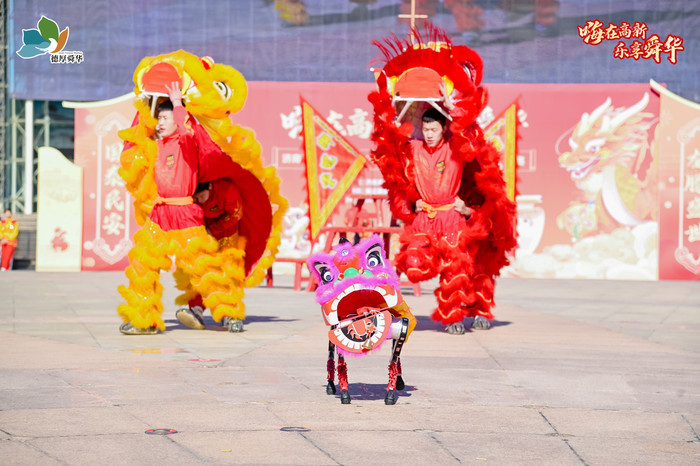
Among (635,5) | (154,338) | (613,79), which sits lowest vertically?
(154,338)

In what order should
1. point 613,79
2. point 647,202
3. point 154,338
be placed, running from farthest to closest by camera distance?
point 613,79, point 647,202, point 154,338

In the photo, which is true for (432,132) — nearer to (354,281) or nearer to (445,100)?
(445,100)

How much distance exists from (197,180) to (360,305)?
3371 millimetres

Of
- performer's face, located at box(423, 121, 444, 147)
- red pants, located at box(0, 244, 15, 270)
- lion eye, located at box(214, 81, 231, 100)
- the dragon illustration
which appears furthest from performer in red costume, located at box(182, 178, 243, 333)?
red pants, located at box(0, 244, 15, 270)

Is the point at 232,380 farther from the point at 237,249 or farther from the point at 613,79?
the point at 613,79

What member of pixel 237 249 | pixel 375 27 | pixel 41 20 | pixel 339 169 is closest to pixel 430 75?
pixel 237 249

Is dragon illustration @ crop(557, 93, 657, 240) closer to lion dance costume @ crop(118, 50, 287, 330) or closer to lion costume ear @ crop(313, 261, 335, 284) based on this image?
lion dance costume @ crop(118, 50, 287, 330)

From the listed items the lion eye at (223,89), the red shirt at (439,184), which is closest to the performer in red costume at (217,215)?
the lion eye at (223,89)

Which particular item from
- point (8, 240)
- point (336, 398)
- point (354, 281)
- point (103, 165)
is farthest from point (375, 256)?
point (8, 240)

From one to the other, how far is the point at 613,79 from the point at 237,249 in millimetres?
13125

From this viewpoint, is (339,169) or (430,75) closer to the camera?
(430,75)

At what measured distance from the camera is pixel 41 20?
2031 centimetres

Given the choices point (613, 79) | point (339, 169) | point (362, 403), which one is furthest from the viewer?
point (613, 79)

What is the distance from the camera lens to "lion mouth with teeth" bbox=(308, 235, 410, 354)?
17.6 ft
